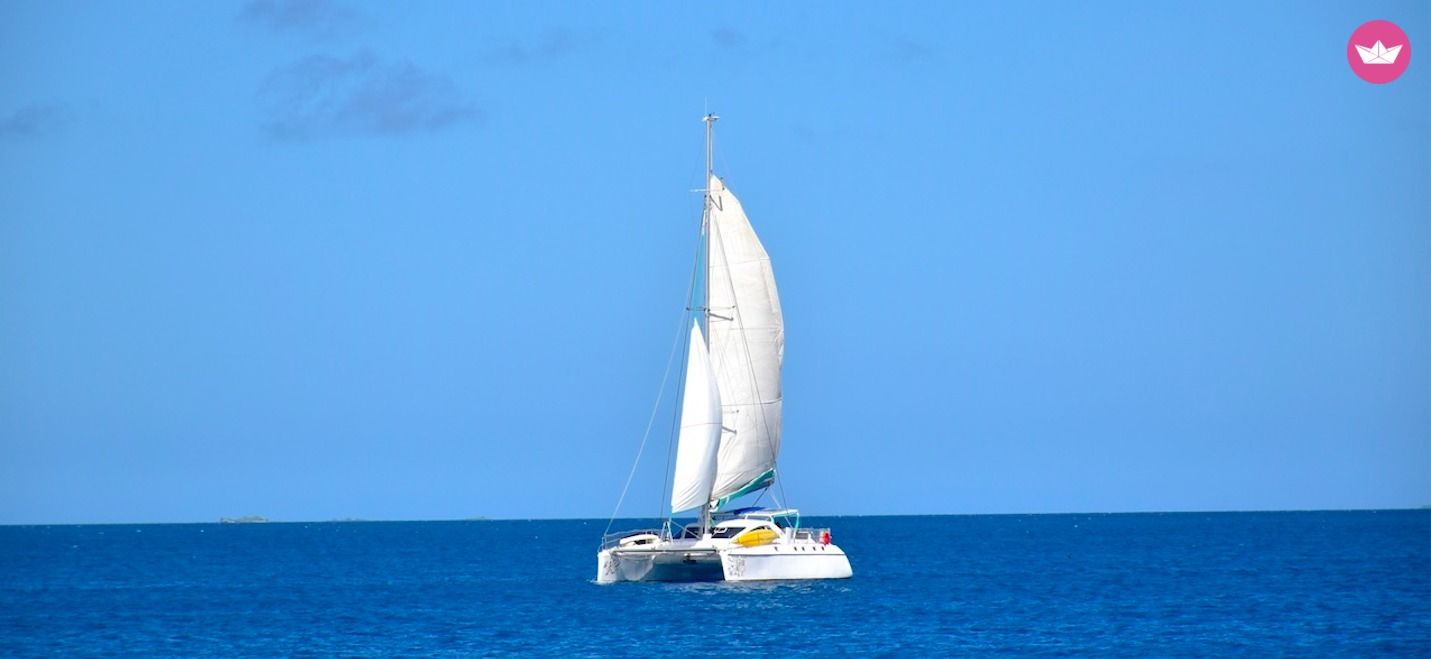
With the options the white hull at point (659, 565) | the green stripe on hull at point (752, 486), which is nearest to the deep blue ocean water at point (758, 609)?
the white hull at point (659, 565)

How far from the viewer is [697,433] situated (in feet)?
245

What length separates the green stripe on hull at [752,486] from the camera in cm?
7638

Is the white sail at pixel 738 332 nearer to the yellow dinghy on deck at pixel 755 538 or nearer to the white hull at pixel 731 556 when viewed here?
the white hull at pixel 731 556

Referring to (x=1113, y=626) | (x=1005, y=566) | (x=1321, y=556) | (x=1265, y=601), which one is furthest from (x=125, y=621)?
(x=1321, y=556)

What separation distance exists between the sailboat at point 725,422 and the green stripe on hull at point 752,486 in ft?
0.13

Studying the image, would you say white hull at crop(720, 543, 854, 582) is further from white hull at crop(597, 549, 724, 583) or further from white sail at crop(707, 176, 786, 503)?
white sail at crop(707, 176, 786, 503)

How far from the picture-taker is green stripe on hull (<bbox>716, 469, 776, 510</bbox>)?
76.4 metres

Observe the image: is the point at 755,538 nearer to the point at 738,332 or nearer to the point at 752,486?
the point at 752,486

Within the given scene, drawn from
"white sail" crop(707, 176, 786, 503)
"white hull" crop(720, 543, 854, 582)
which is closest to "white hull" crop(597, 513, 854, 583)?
"white hull" crop(720, 543, 854, 582)

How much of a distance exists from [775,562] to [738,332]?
33.6 feet

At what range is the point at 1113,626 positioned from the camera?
64062mm

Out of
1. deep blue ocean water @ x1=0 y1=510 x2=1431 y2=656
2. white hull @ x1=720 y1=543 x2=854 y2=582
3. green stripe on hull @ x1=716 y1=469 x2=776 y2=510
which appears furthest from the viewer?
green stripe on hull @ x1=716 y1=469 x2=776 y2=510

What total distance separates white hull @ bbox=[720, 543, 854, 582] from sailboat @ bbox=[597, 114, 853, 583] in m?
0.12

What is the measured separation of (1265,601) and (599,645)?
2935cm
